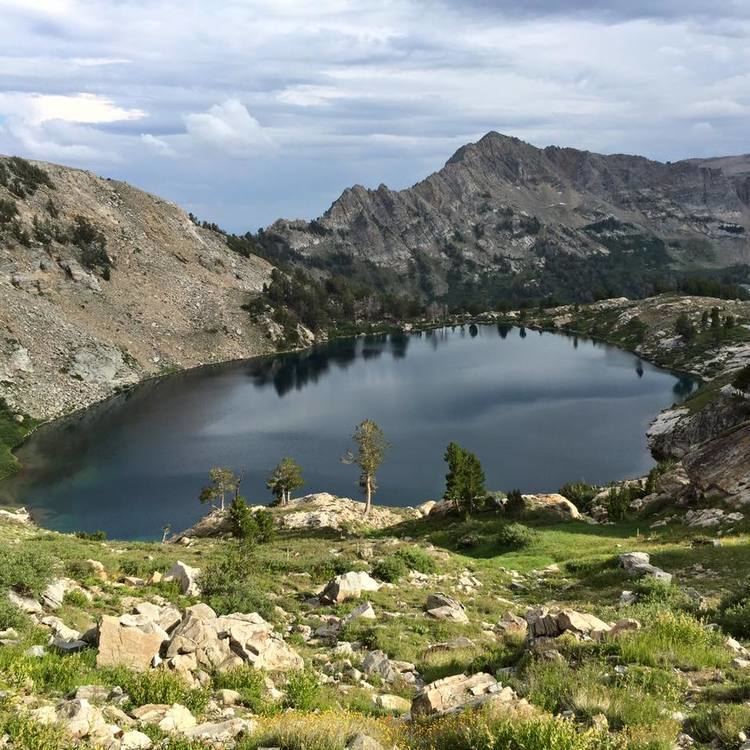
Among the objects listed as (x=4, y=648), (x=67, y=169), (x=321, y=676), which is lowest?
(x=321, y=676)

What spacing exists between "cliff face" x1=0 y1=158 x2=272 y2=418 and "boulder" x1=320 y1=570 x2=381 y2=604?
4301 inches

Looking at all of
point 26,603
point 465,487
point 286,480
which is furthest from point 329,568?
point 286,480

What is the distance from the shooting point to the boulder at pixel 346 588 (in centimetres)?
2530

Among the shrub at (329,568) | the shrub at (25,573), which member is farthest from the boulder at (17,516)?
the shrub at (25,573)

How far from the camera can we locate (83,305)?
15712cm

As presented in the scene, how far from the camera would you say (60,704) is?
12047mm

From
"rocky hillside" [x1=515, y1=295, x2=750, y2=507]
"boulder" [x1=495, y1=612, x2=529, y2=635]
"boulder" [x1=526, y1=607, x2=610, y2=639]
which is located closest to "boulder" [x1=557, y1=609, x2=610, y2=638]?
"boulder" [x1=526, y1=607, x2=610, y2=639]

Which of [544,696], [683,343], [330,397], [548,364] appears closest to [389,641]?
[544,696]

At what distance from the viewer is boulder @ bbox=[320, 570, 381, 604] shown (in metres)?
25.3

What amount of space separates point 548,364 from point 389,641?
163671mm

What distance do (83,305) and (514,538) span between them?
146 meters

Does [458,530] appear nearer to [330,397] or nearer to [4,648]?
[4,648]

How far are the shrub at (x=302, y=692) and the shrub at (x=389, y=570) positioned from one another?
1402 centimetres

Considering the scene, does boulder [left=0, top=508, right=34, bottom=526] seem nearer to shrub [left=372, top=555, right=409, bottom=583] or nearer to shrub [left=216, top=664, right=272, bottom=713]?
shrub [left=372, top=555, right=409, bottom=583]
